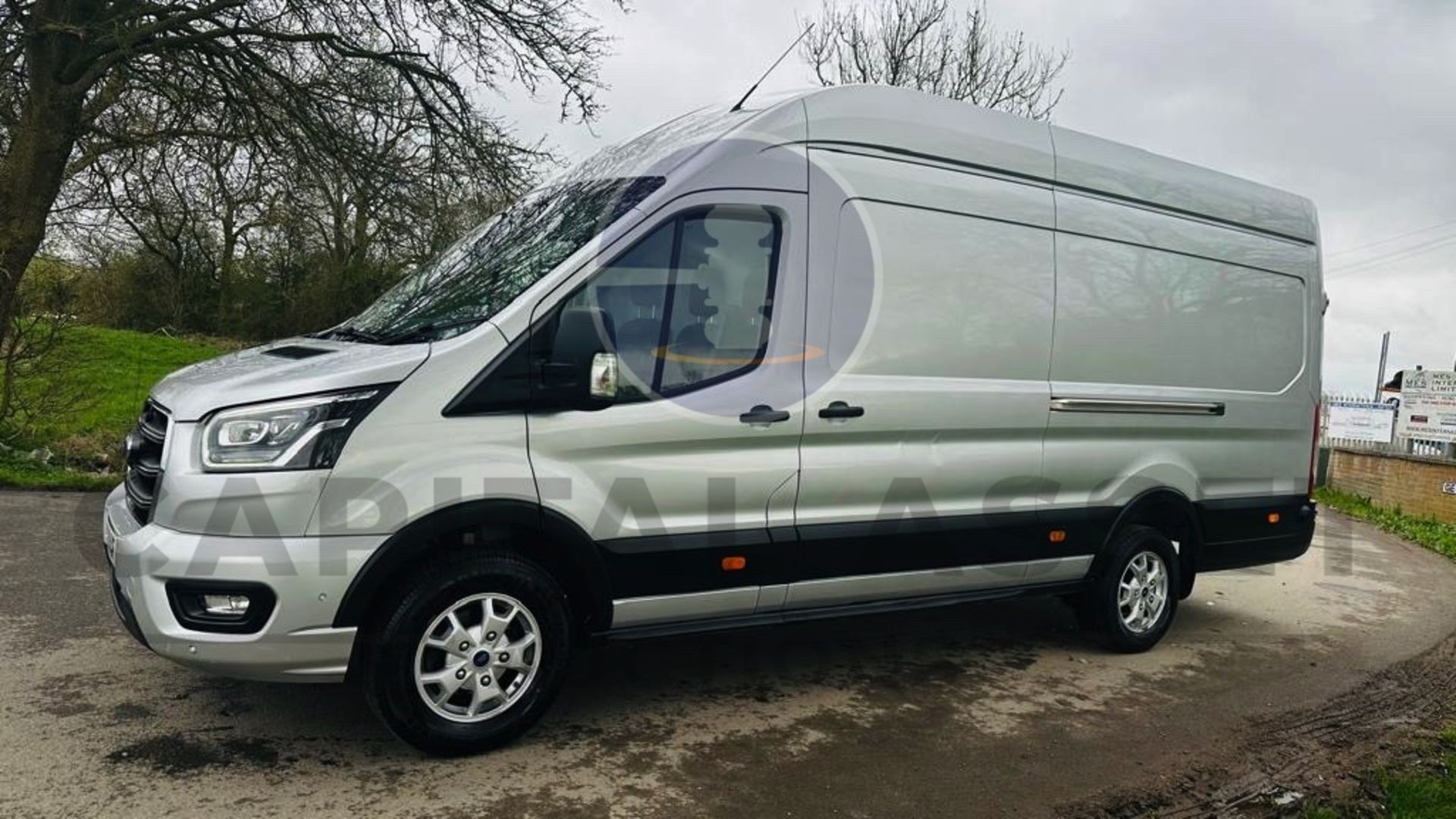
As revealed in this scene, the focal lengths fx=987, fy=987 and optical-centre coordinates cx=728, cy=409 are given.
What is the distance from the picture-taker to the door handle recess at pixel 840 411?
422 cm

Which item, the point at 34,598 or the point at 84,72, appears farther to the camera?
the point at 84,72

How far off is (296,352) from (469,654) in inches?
53.6

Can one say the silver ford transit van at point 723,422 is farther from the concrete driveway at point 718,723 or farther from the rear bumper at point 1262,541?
the concrete driveway at point 718,723

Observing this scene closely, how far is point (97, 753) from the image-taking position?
11.4 feet

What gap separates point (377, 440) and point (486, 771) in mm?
1250

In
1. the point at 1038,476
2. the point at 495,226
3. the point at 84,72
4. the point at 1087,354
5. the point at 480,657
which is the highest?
the point at 84,72

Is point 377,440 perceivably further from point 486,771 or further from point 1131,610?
point 1131,610

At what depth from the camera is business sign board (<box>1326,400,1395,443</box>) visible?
1756 centimetres

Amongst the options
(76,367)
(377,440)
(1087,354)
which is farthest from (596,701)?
(76,367)

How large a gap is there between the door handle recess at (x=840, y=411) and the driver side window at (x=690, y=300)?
14.8 inches

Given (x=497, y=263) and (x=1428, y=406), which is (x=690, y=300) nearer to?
(x=497, y=263)

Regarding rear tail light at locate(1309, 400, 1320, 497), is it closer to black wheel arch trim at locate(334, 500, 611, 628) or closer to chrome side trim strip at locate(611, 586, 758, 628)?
chrome side trim strip at locate(611, 586, 758, 628)

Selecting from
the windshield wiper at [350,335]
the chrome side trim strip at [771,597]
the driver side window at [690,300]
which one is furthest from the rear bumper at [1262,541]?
the windshield wiper at [350,335]

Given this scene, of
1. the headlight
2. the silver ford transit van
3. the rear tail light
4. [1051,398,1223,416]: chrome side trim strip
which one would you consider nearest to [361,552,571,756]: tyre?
the silver ford transit van
